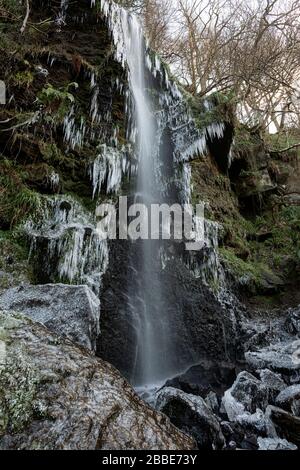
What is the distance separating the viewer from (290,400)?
3.43 metres

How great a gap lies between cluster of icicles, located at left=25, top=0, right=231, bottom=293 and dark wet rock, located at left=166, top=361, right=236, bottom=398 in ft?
4.90

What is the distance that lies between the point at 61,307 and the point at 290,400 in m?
2.36

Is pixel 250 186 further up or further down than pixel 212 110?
further down

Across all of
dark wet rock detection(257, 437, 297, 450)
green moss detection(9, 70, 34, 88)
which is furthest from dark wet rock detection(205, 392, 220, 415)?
green moss detection(9, 70, 34, 88)

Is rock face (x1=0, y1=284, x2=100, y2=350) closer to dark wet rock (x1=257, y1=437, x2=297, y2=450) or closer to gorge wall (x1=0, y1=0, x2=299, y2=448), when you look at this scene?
gorge wall (x1=0, y1=0, x2=299, y2=448)

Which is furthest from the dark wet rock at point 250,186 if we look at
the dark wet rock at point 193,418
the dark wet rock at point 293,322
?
the dark wet rock at point 193,418

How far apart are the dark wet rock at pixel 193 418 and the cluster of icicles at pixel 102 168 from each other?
1.86 m

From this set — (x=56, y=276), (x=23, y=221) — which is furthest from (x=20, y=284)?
(x=23, y=221)

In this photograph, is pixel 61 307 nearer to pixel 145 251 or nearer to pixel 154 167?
pixel 145 251

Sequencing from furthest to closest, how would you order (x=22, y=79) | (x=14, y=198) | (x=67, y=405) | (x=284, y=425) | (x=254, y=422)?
(x=22, y=79), (x=14, y=198), (x=254, y=422), (x=284, y=425), (x=67, y=405)

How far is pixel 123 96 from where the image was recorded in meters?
6.49

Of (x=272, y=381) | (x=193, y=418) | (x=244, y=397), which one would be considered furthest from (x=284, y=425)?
(x=272, y=381)

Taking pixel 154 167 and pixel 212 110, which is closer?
pixel 154 167

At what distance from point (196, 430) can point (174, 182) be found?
446 centimetres
